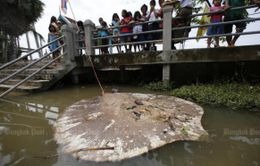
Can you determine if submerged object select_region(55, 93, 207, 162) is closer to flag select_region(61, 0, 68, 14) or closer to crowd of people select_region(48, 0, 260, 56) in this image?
crowd of people select_region(48, 0, 260, 56)

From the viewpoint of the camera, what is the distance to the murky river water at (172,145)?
84.7 inches

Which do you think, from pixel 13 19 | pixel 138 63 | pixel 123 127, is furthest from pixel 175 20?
pixel 13 19

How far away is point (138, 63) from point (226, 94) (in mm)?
2570

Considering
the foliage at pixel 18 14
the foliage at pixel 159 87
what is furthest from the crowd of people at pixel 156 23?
the foliage at pixel 18 14

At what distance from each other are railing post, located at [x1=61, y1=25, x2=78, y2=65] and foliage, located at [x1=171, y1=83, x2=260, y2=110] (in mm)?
3762

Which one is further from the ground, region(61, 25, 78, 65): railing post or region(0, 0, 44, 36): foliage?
region(0, 0, 44, 36): foliage

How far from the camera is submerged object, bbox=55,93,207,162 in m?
2.34

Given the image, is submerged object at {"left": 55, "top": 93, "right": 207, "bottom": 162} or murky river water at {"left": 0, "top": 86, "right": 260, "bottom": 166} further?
submerged object at {"left": 55, "top": 93, "right": 207, "bottom": 162}

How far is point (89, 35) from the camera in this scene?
661 centimetres

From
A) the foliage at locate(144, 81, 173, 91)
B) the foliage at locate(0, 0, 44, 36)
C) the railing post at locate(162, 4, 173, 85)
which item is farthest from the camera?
the foliage at locate(0, 0, 44, 36)

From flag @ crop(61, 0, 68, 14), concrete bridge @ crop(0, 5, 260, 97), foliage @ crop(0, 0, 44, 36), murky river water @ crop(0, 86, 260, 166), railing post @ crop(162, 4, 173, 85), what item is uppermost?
foliage @ crop(0, 0, 44, 36)

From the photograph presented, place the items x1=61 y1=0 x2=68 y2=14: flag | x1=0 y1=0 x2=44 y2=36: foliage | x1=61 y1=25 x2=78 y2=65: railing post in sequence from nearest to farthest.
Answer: x1=61 y1=25 x2=78 y2=65: railing post
x1=61 y1=0 x2=68 y2=14: flag
x1=0 y1=0 x2=44 y2=36: foliage

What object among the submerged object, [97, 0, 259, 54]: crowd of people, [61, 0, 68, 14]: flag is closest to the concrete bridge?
[97, 0, 259, 54]: crowd of people

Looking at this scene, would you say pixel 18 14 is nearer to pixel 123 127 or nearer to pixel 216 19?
pixel 216 19
